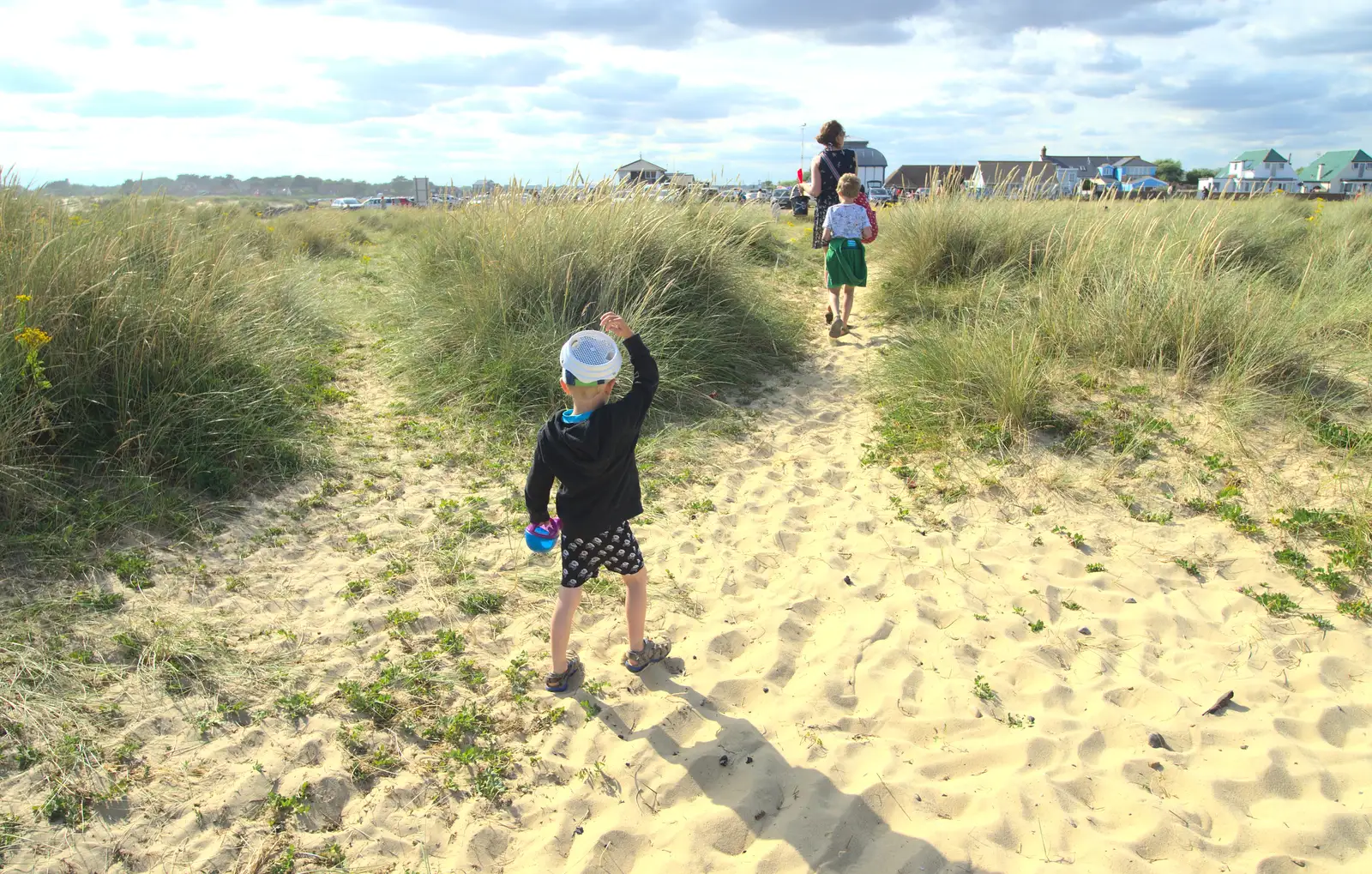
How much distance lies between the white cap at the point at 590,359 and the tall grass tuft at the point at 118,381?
2.78m

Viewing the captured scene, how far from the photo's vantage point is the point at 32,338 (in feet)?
13.4

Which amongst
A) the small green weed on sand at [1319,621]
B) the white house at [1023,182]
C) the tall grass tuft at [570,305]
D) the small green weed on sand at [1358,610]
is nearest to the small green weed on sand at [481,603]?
the tall grass tuft at [570,305]

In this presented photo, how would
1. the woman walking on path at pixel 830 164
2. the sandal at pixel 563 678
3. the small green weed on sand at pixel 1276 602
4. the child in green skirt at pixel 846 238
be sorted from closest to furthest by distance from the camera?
the sandal at pixel 563 678 < the small green weed on sand at pixel 1276 602 < the child in green skirt at pixel 846 238 < the woman walking on path at pixel 830 164

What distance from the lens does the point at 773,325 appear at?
7.73m

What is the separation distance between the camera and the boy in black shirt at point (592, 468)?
2.89 m

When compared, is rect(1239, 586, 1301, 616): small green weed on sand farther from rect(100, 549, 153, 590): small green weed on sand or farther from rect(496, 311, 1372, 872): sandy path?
rect(100, 549, 153, 590): small green weed on sand

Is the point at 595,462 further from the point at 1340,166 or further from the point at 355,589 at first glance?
the point at 1340,166

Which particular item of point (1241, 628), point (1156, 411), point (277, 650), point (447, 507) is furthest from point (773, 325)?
point (277, 650)

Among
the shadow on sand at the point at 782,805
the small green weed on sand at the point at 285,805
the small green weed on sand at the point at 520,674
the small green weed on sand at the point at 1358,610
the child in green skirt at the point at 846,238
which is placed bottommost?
the shadow on sand at the point at 782,805

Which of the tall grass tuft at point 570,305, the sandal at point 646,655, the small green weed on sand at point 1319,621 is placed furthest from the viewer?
the tall grass tuft at point 570,305

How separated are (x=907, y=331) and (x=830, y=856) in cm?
568

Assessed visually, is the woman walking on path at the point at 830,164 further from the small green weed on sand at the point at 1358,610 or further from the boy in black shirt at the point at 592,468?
the boy in black shirt at the point at 592,468

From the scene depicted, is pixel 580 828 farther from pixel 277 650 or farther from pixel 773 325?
pixel 773 325

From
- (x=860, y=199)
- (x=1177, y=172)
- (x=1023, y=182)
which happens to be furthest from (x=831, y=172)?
(x=1177, y=172)
